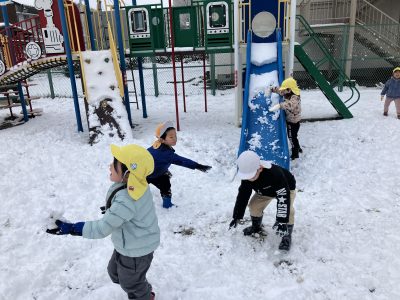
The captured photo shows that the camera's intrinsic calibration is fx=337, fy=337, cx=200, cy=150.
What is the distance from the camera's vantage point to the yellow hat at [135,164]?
2.30 metres

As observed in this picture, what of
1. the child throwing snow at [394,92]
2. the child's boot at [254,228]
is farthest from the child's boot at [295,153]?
the child throwing snow at [394,92]

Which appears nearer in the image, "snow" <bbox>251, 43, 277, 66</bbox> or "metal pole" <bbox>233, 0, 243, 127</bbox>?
"snow" <bbox>251, 43, 277, 66</bbox>

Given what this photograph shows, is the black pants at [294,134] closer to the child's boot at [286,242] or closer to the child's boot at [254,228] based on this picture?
the child's boot at [254,228]

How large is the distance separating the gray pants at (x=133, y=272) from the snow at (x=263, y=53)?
5.55 meters

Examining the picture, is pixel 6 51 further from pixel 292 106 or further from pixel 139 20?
pixel 292 106

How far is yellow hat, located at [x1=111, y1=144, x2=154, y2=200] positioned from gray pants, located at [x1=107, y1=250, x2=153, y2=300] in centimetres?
57

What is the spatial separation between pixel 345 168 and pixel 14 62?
8.06m

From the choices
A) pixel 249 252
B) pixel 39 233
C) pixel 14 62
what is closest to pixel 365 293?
pixel 249 252

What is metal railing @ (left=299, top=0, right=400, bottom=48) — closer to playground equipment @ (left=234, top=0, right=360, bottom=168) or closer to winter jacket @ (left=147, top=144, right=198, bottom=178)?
playground equipment @ (left=234, top=0, right=360, bottom=168)

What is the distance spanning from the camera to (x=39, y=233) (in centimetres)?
409

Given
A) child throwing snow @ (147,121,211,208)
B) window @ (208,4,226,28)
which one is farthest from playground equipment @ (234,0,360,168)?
child throwing snow @ (147,121,211,208)

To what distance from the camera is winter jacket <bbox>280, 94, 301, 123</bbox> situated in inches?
243

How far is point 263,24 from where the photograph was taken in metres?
7.44

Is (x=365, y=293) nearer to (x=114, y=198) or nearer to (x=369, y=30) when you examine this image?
(x=114, y=198)
